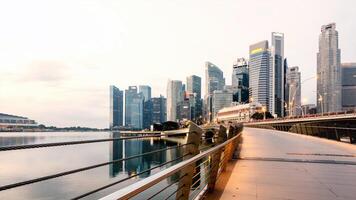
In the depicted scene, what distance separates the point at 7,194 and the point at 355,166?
4425 cm

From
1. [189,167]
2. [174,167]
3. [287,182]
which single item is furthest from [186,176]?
[287,182]

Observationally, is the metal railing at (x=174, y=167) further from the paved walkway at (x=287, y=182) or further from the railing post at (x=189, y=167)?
the paved walkway at (x=287, y=182)

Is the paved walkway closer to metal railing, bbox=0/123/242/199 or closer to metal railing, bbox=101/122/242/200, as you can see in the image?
metal railing, bbox=101/122/242/200

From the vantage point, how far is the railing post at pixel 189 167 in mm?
5074

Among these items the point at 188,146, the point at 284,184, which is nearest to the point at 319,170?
the point at 284,184

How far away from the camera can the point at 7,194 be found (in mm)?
43844

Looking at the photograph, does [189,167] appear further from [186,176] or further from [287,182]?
[287,182]

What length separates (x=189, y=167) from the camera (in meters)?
5.11

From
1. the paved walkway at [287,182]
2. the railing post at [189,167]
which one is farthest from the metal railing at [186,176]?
the paved walkway at [287,182]

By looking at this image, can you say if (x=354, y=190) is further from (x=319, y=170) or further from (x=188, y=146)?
(x=188, y=146)

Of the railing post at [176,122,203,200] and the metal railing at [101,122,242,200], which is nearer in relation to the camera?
the metal railing at [101,122,242,200]

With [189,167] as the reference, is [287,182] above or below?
below

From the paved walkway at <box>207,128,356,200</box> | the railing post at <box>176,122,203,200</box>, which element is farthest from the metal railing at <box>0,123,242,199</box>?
the paved walkway at <box>207,128,356,200</box>

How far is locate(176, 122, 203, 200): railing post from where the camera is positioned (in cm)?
507
